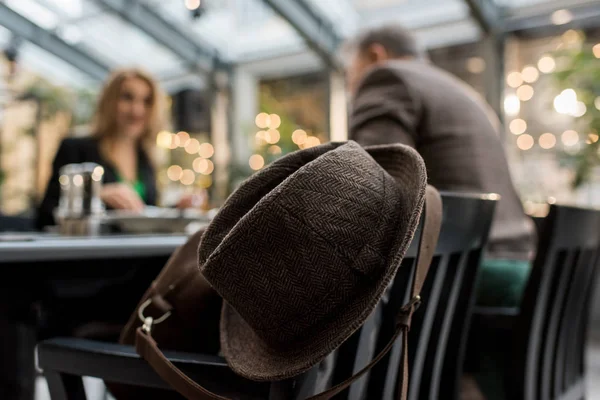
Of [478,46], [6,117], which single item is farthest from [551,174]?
[6,117]

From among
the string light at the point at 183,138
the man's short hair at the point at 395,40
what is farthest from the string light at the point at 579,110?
the string light at the point at 183,138

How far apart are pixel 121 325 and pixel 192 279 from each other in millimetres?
416

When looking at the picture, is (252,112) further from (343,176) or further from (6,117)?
(343,176)

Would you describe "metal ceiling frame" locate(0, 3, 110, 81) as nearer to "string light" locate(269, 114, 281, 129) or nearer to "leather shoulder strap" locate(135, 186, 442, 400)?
"string light" locate(269, 114, 281, 129)

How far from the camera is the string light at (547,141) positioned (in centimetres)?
472

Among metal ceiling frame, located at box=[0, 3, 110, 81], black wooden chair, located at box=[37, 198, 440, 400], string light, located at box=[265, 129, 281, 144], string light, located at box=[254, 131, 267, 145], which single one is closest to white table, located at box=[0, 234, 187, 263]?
black wooden chair, located at box=[37, 198, 440, 400]

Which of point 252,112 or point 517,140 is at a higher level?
point 252,112

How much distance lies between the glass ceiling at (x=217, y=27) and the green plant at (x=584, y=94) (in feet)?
3.99

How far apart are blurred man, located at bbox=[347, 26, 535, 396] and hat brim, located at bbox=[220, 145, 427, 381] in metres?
0.81

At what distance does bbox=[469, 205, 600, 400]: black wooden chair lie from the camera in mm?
1246

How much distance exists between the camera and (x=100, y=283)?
1343mm

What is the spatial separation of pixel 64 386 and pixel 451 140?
1166mm

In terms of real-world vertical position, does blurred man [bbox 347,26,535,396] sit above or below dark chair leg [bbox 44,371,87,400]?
above

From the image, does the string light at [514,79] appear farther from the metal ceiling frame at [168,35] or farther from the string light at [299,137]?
the metal ceiling frame at [168,35]
